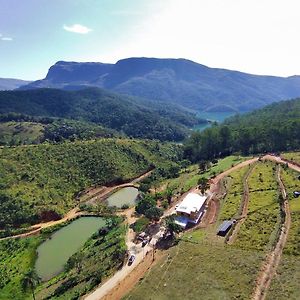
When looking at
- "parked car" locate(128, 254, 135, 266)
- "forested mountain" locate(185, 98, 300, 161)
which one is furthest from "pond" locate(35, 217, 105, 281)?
"forested mountain" locate(185, 98, 300, 161)

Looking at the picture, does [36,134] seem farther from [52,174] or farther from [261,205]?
[261,205]

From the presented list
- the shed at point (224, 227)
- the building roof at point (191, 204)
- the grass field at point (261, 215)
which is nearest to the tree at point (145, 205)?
the building roof at point (191, 204)

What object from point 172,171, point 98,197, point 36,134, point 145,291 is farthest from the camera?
point 36,134

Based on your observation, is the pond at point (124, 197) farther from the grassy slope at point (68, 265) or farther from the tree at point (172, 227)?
the tree at point (172, 227)

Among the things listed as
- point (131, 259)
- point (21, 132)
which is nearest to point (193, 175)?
point (131, 259)

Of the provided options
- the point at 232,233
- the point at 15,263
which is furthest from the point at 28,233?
the point at 232,233
